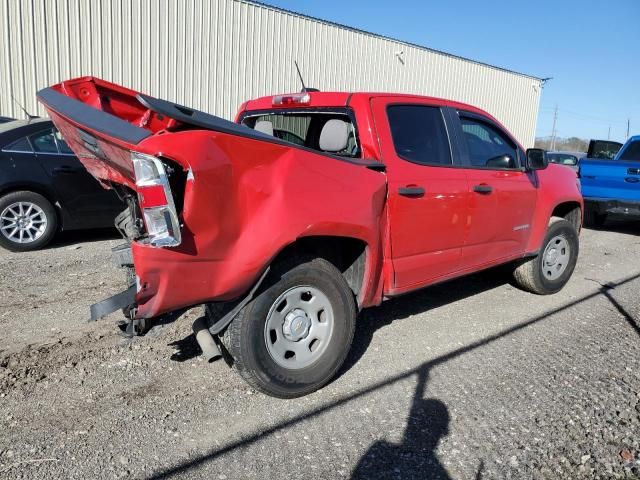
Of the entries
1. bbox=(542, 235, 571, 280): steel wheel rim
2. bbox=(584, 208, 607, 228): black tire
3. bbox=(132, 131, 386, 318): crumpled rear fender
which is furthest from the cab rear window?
bbox=(584, 208, 607, 228): black tire

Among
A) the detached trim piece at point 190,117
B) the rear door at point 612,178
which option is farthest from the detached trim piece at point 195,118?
the rear door at point 612,178

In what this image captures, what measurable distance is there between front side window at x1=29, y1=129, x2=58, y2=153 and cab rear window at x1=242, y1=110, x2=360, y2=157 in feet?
11.1

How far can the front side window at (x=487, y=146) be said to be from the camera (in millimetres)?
4516

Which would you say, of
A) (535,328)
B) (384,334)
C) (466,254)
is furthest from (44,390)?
(535,328)

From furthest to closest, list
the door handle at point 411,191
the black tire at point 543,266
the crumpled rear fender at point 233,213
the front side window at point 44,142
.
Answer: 1. the front side window at point 44,142
2. the black tire at point 543,266
3. the door handle at point 411,191
4. the crumpled rear fender at point 233,213

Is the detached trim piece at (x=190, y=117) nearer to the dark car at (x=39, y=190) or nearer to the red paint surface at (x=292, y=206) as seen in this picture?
the red paint surface at (x=292, y=206)

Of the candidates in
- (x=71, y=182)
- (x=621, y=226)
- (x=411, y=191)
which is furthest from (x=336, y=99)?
(x=621, y=226)

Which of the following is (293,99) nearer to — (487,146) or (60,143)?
(487,146)

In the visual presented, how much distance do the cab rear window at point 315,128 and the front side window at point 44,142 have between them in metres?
3.39

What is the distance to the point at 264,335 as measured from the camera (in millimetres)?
3055

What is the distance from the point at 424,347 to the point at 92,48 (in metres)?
10.2

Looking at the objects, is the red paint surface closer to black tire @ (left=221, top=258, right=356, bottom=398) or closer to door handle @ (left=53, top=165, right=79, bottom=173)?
black tire @ (left=221, top=258, right=356, bottom=398)

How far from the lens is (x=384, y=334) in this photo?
4391 millimetres

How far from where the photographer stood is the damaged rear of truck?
2588mm
